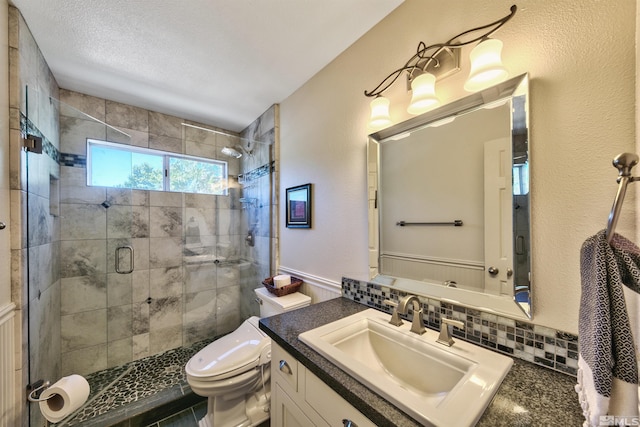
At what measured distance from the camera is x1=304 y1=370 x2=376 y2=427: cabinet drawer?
696 mm

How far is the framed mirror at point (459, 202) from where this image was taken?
0.86 metres

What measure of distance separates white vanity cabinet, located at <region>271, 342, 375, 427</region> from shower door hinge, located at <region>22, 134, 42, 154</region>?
1727 mm

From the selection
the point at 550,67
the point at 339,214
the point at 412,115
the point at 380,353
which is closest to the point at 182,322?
the point at 339,214

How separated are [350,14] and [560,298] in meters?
1.56

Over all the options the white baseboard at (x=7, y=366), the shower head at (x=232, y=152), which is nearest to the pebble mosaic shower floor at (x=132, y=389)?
the white baseboard at (x=7, y=366)

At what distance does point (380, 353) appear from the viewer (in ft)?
3.44

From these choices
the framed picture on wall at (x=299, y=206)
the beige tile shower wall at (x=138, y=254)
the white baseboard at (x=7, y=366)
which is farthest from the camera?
the beige tile shower wall at (x=138, y=254)

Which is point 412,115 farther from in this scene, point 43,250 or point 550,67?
point 43,250

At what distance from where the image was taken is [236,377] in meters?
1.41

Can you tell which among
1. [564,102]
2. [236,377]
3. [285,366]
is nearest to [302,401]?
[285,366]

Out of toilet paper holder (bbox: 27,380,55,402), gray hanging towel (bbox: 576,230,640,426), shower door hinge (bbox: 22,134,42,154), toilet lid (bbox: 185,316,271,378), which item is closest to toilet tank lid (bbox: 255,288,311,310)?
toilet lid (bbox: 185,316,271,378)

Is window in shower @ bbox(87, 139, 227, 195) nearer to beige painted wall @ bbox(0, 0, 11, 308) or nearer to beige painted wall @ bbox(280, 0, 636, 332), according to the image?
beige painted wall @ bbox(0, 0, 11, 308)

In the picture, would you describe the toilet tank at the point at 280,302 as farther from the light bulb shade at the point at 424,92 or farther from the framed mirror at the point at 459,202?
the light bulb shade at the point at 424,92

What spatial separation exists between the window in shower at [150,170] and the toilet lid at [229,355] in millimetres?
1632
